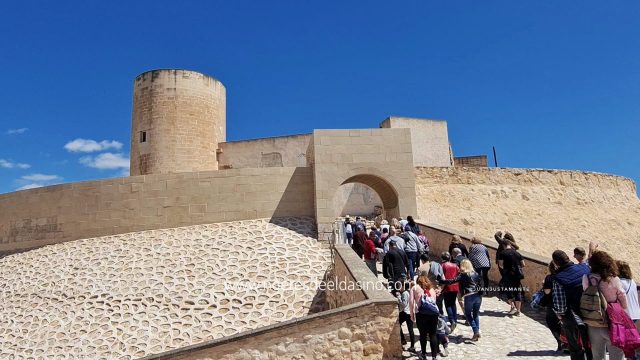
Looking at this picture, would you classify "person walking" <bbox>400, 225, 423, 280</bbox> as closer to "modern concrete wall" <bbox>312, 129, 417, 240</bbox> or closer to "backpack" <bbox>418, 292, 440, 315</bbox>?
"backpack" <bbox>418, 292, 440, 315</bbox>

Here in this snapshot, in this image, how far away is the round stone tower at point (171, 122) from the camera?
1645 cm

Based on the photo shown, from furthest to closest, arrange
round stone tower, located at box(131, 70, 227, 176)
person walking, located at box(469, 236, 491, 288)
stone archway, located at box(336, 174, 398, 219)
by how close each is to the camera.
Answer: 1. round stone tower, located at box(131, 70, 227, 176)
2. stone archway, located at box(336, 174, 398, 219)
3. person walking, located at box(469, 236, 491, 288)

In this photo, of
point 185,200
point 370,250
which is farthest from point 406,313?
point 185,200

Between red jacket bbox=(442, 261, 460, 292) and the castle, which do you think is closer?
red jacket bbox=(442, 261, 460, 292)

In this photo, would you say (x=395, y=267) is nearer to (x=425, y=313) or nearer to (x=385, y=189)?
(x=425, y=313)

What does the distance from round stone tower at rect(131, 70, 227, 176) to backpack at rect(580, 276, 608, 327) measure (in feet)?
49.6

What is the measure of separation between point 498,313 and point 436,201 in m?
10.5

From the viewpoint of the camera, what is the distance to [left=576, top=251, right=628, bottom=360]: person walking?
344cm

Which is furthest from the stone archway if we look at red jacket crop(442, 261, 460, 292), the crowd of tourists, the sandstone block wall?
red jacket crop(442, 261, 460, 292)

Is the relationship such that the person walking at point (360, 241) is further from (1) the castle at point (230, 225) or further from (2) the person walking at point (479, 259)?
(2) the person walking at point (479, 259)

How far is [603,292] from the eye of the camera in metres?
3.51

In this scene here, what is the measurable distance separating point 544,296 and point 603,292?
1099 mm

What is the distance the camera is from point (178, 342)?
8141 mm

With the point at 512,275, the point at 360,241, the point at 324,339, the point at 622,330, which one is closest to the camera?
the point at 622,330
